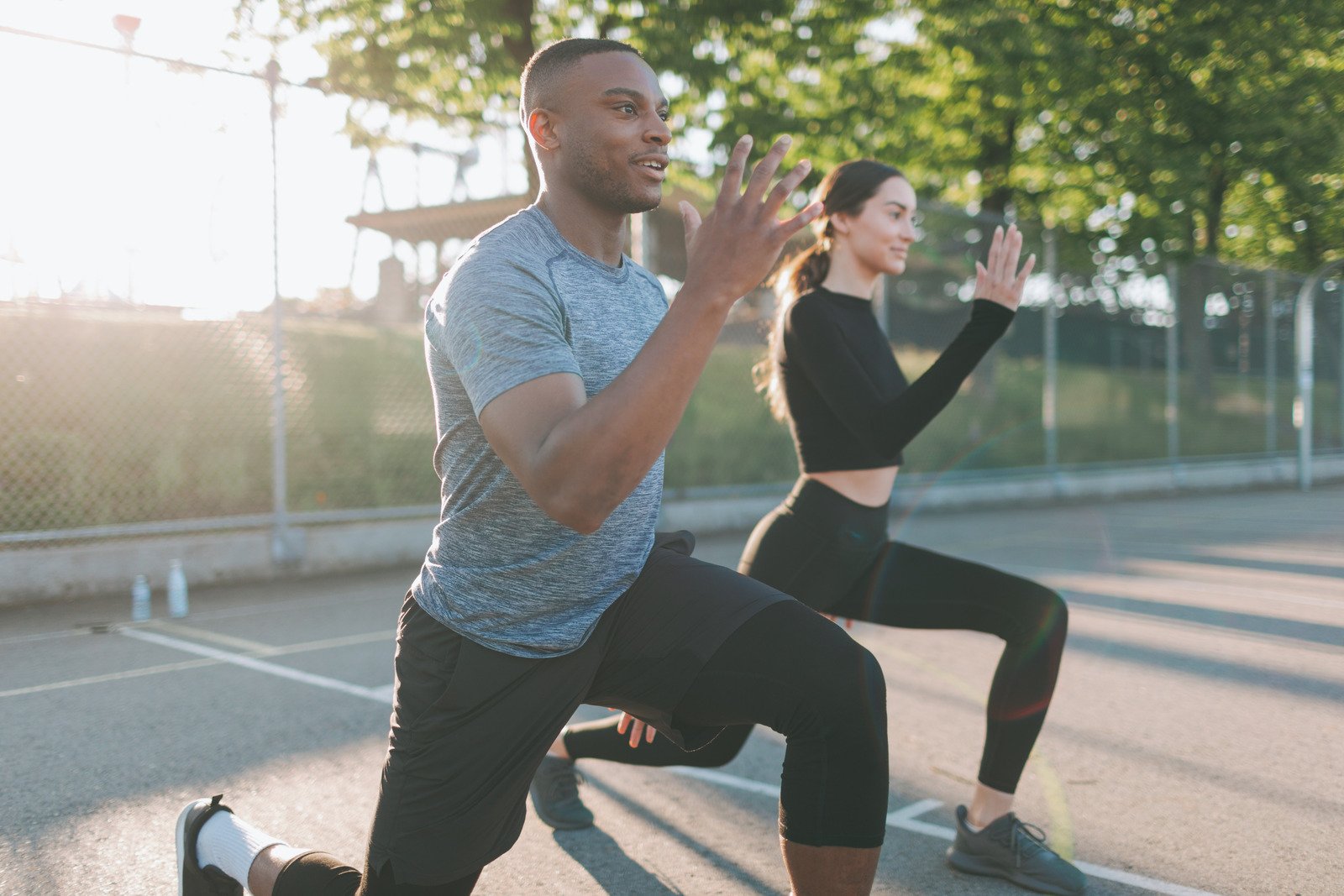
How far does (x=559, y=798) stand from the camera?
3.70m

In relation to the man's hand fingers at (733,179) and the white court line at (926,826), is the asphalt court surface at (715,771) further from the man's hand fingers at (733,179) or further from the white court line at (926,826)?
the man's hand fingers at (733,179)

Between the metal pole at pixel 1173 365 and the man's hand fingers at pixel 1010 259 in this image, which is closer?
the man's hand fingers at pixel 1010 259

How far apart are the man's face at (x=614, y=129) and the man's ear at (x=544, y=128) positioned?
0.02m

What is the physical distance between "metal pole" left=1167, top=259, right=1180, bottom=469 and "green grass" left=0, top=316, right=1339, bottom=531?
20.3ft

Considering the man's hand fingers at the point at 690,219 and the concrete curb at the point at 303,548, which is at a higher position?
the man's hand fingers at the point at 690,219

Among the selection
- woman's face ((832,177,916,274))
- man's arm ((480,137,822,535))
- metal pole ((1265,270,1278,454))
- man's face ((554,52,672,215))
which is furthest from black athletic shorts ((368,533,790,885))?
metal pole ((1265,270,1278,454))

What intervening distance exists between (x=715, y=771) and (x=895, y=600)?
48.4 inches

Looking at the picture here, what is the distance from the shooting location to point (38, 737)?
4.68 m

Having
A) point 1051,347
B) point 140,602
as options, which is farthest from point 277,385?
point 1051,347

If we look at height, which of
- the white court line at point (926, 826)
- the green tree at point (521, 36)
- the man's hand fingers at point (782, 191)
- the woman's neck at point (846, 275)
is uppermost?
the green tree at point (521, 36)

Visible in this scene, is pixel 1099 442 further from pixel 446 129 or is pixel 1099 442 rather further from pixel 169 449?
pixel 169 449

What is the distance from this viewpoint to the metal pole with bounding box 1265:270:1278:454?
20.1 metres

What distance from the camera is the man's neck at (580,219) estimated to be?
7.73 ft

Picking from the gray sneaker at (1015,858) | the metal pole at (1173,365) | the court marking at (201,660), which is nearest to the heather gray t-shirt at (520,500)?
Answer: the gray sneaker at (1015,858)
